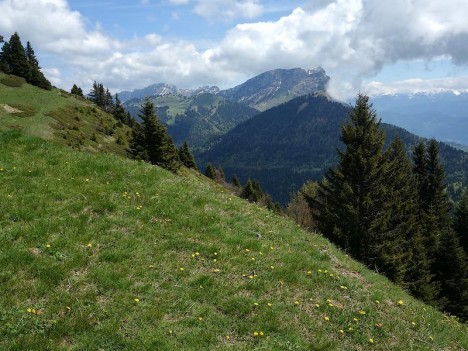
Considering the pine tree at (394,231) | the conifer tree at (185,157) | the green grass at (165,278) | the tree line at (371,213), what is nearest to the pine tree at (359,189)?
the tree line at (371,213)

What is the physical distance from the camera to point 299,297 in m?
11.5

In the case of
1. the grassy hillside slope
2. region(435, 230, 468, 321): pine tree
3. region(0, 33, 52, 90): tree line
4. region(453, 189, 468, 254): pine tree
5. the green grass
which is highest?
region(0, 33, 52, 90): tree line

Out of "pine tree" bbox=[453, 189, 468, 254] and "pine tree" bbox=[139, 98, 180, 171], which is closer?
"pine tree" bbox=[453, 189, 468, 254]

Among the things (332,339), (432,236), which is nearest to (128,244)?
(332,339)

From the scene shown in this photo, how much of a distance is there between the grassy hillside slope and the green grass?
53.0 meters

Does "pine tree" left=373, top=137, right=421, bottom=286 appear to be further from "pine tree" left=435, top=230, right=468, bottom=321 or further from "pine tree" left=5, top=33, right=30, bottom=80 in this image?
"pine tree" left=5, top=33, right=30, bottom=80

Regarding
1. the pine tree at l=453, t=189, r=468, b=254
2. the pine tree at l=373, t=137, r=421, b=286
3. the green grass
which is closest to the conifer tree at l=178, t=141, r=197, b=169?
the pine tree at l=453, t=189, r=468, b=254

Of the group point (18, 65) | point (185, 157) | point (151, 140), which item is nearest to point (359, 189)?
point (151, 140)

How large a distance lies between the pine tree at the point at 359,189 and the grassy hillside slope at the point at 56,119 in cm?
4642

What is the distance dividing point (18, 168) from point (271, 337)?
40.7ft

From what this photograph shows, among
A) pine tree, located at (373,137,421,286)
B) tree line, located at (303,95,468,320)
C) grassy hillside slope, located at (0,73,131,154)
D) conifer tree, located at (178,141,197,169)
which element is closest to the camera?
pine tree, located at (373,137,421,286)

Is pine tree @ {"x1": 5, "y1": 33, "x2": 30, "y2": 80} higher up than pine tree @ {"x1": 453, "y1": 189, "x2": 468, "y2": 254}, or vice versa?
pine tree @ {"x1": 5, "y1": 33, "x2": 30, "y2": 80}

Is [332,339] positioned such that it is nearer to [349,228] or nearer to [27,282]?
[27,282]

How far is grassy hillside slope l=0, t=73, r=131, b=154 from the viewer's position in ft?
223
